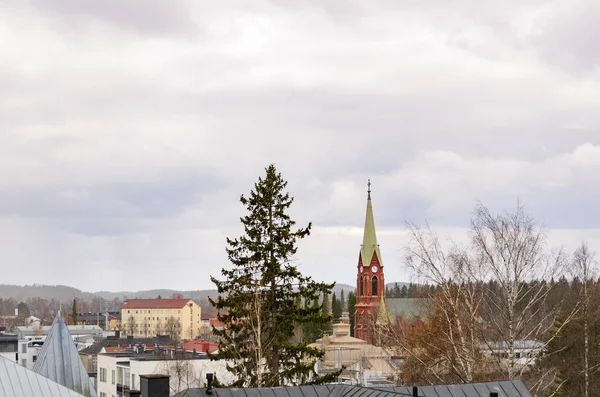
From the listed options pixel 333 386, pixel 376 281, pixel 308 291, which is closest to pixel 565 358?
pixel 308 291

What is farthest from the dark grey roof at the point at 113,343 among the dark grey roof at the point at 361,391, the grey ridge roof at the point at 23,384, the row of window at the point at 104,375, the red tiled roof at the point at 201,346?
the dark grey roof at the point at 361,391

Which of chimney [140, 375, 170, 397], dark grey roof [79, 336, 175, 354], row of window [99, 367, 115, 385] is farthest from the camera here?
dark grey roof [79, 336, 175, 354]

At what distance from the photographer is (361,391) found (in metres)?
23.4

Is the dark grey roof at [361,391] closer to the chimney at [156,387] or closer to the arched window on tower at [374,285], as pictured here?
the chimney at [156,387]

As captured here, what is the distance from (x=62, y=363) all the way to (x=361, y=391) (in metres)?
Result: 14.4

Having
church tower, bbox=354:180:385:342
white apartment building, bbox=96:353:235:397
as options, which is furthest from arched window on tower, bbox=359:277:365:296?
white apartment building, bbox=96:353:235:397

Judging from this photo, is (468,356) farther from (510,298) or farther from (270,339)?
(270,339)

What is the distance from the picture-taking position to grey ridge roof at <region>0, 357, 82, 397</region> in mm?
24459

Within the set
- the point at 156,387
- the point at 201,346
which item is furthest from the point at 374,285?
the point at 156,387

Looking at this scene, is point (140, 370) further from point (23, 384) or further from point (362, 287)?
point (362, 287)

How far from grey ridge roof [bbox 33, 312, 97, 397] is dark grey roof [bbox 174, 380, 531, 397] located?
11344 mm

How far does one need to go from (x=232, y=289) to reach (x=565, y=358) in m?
22.2

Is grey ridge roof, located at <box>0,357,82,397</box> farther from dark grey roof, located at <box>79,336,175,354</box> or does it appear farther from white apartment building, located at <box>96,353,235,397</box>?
dark grey roof, located at <box>79,336,175,354</box>

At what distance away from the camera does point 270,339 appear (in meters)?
37.6
